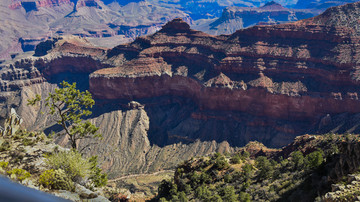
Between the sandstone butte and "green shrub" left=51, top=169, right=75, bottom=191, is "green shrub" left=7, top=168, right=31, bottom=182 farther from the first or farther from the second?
the sandstone butte

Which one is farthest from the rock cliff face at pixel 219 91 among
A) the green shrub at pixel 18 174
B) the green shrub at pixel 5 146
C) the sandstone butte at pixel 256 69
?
the green shrub at pixel 18 174

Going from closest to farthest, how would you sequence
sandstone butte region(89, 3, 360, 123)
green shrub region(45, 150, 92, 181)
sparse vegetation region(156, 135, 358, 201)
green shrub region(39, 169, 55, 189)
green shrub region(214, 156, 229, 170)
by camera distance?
green shrub region(39, 169, 55, 189) < green shrub region(45, 150, 92, 181) < sparse vegetation region(156, 135, 358, 201) < green shrub region(214, 156, 229, 170) < sandstone butte region(89, 3, 360, 123)

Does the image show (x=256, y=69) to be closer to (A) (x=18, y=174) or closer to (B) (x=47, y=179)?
(B) (x=47, y=179)

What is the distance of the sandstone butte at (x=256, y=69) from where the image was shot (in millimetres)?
87812

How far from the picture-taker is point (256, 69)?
99125mm

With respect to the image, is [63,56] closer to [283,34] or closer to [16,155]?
[283,34]

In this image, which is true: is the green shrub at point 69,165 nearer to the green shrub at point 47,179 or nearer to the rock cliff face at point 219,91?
the green shrub at point 47,179

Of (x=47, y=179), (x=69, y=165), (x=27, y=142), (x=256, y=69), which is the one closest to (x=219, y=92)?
(x=256, y=69)

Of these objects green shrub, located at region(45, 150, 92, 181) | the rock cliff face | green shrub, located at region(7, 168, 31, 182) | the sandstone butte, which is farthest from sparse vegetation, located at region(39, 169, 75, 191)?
the sandstone butte

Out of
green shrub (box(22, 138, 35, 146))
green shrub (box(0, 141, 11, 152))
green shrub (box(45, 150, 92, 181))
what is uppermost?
green shrub (box(45, 150, 92, 181))

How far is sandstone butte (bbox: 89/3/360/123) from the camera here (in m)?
87.8

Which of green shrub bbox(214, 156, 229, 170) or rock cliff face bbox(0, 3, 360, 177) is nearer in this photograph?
green shrub bbox(214, 156, 229, 170)

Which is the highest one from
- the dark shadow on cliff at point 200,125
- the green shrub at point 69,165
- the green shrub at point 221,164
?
the green shrub at point 69,165

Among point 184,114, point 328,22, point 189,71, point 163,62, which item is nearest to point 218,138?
point 184,114
